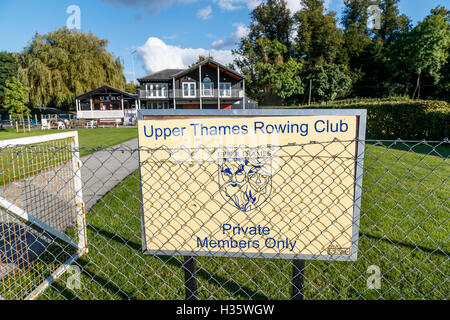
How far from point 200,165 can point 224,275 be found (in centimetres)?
153

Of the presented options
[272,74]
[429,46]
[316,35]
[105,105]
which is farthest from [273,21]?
[105,105]

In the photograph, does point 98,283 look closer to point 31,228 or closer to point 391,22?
point 31,228

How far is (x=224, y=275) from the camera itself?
109 inches

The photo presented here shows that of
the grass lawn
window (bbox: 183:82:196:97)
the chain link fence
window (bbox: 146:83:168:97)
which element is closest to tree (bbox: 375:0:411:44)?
window (bbox: 183:82:196:97)

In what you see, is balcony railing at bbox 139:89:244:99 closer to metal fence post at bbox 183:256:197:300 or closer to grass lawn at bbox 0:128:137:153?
grass lawn at bbox 0:128:137:153

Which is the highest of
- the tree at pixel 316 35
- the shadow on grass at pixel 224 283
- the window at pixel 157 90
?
the tree at pixel 316 35

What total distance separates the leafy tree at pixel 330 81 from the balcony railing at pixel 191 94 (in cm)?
1615

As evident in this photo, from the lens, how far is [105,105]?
3744 centimetres

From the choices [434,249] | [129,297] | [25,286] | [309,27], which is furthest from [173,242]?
[309,27]

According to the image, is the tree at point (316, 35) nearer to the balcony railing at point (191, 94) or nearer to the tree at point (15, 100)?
the balcony railing at point (191, 94)

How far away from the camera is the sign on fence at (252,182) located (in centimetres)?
167

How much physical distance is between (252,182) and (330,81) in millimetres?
46458

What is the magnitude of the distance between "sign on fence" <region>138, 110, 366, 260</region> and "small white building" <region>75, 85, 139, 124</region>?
33.3m

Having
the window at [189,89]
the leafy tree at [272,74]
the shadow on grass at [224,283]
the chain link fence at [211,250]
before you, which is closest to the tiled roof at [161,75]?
the window at [189,89]
